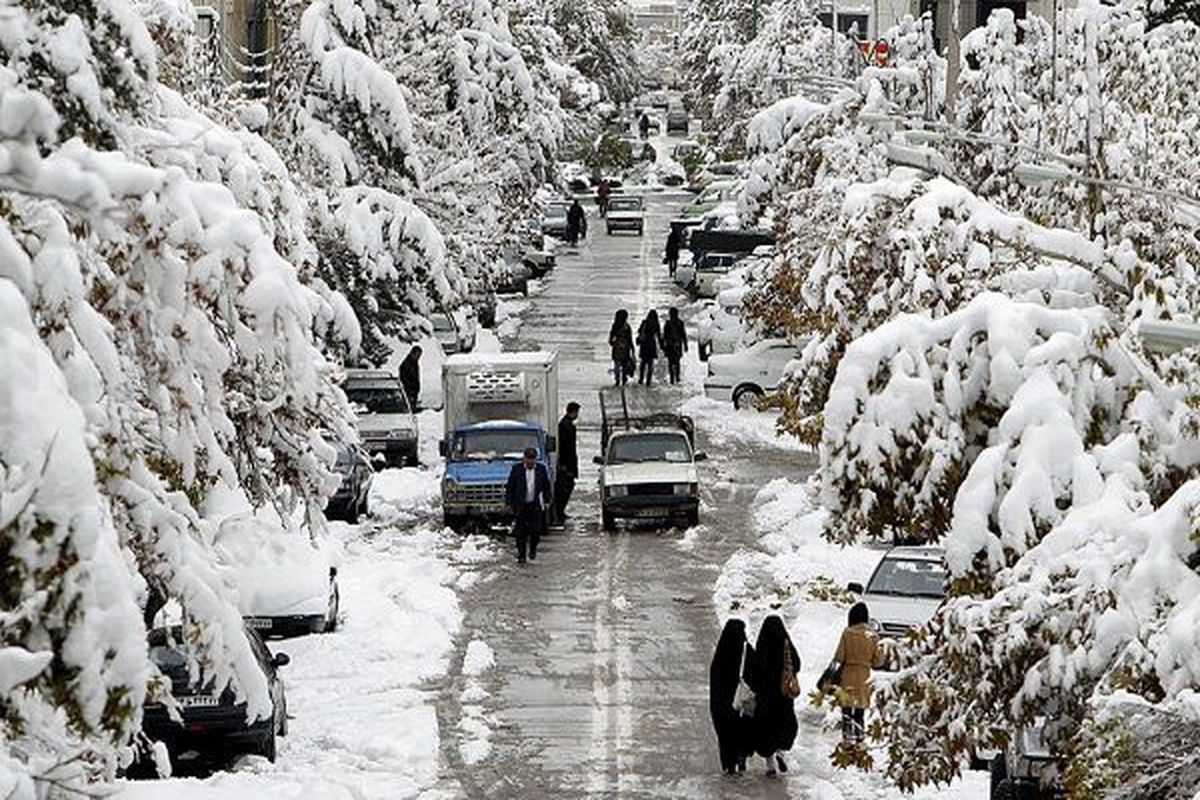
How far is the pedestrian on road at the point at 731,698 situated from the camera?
872 inches

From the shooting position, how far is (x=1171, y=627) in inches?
511

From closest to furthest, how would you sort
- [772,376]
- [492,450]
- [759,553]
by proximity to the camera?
[759,553] → [492,450] → [772,376]

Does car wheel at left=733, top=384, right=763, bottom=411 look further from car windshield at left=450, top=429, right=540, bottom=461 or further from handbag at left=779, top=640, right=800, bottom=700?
handbag at left=779, top=640, right=800, bottom=700

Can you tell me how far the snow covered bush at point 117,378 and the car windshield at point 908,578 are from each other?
11237 millimetres

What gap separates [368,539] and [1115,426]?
19.3 meters

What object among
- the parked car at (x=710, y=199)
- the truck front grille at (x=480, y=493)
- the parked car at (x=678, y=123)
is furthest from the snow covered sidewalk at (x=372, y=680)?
the parked car at (x=678, y=123)

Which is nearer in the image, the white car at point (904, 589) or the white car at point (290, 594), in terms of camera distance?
the white car at point (904, 589)

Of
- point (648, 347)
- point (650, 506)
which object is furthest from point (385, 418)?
point (648, 347)

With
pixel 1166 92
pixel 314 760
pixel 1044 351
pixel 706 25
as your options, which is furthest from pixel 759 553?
pixel 706 25

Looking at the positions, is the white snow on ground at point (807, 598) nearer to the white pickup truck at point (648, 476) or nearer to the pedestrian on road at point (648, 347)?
the white pickup truck at point (648, 476)

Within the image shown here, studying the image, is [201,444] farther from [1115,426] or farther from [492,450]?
[492,450]

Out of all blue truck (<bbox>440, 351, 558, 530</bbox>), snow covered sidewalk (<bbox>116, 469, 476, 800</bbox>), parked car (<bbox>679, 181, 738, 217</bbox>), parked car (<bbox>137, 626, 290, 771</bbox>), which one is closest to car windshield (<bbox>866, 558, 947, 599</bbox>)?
snow covered sidewalk (<bbox>116, 469, 476, 800</bbox>)

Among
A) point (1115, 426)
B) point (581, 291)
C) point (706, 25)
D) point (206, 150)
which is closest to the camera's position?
point (206, 150)

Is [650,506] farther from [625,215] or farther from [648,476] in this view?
[625,215]
